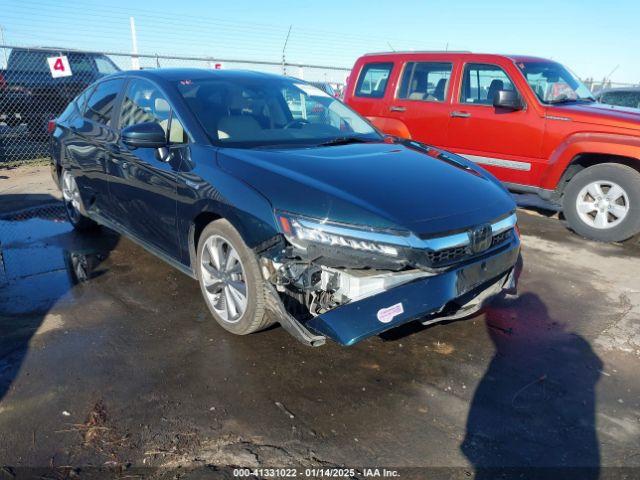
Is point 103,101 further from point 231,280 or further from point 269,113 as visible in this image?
point 231,280

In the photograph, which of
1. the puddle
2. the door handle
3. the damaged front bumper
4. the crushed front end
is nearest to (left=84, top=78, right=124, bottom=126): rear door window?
the door handle

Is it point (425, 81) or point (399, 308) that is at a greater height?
point (425, 81)

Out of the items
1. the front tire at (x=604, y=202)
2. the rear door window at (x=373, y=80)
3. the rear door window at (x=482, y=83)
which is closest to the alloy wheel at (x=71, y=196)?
the rear door window at (x=373, y=80)

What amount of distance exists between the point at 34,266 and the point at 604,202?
586cm

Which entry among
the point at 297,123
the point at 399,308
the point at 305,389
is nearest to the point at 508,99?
the point at 297,123

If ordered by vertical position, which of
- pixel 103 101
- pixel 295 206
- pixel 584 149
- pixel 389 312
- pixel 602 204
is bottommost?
pixel 602 204

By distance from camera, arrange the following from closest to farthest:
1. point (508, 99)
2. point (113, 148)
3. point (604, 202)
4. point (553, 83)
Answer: point (113, 148) < point (604, 202) < point (508, 99) < point (553, 83)

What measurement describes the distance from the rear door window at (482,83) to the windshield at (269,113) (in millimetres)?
2585

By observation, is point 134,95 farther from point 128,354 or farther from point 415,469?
point 415,469

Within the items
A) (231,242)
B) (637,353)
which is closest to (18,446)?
(231,242)

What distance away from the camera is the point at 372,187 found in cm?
286

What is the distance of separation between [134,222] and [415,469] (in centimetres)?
295

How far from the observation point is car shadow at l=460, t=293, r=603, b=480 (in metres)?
2.28

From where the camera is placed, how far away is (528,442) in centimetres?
240
